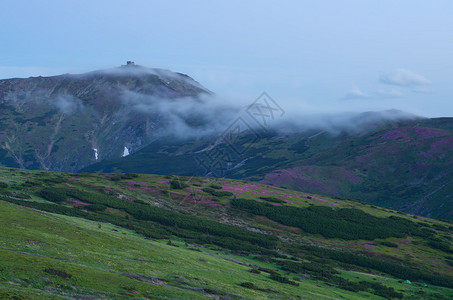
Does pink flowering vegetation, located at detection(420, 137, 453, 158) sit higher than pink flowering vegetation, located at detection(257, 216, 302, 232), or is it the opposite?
pink flowering vegetation, located at detection(420, 137, 453, 158)

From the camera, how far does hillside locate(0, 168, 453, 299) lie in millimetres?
34094

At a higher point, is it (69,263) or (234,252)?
(69,263)

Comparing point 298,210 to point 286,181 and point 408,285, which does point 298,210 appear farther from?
point 286,181

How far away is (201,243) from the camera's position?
68812mm

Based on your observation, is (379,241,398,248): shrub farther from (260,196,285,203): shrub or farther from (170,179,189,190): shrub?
(170,179,189,190): shrub

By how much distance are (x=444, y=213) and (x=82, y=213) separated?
129281mm

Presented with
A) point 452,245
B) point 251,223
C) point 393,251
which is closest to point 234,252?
point 251,223

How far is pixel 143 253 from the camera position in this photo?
4622 cm

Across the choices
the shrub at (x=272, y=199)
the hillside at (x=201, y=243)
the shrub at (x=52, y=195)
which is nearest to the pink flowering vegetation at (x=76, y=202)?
the hillside at (x=201, y=243)

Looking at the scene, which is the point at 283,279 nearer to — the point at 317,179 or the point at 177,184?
the point at 177,184

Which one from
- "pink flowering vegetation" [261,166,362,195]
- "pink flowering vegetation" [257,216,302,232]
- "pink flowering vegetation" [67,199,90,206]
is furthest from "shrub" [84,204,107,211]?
"pink flowering vegetation" [261,166,362,195]

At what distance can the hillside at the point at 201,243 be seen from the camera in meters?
34.1

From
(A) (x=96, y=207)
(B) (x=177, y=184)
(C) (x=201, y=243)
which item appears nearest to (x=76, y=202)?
(A) (x=96, y=207)

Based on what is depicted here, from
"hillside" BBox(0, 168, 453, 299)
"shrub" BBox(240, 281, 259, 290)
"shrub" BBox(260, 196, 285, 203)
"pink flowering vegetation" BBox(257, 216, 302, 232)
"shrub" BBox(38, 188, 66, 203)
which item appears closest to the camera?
"hillside" BBox(0, 168, 453, 299)
